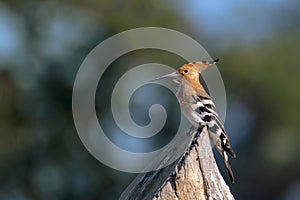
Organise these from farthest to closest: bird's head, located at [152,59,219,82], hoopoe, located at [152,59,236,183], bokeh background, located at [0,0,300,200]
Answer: bokeh background, located at [0,0,300,200], bird's head, located at [152,59,219,82], hoopoe, located at [152,59,236,183]

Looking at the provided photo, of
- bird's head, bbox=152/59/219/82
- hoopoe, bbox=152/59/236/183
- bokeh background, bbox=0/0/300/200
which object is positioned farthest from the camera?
bokeh background, bbox=0/0/300/200

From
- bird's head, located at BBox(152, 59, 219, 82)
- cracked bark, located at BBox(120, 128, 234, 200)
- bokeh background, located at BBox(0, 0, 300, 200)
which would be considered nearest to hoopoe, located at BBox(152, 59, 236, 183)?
bird's head, located at BBox(152, 59, 219, 82)

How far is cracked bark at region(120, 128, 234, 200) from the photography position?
2.11 meters

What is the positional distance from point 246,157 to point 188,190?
1064cm

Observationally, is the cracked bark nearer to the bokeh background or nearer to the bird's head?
the bird's head

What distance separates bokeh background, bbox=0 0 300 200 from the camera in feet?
39.2

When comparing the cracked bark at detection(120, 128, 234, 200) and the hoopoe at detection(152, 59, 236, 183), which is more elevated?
the hoopoe at detection(152, 59, 236, 183)

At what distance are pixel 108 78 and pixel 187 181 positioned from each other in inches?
361

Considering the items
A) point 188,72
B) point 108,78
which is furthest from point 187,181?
point 108,78

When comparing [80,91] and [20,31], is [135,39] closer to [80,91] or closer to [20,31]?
[80,91]

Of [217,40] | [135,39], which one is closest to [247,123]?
[217,40]

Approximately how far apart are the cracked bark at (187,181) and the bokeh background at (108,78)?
887 centimetres

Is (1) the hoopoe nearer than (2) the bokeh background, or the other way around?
(1) the hoopoe

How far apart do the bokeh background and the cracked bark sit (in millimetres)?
8871
